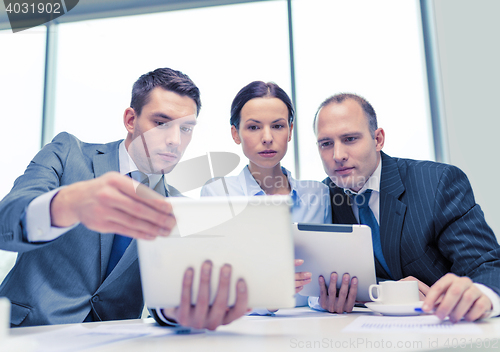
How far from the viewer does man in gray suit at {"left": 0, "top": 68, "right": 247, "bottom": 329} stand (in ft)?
2.06

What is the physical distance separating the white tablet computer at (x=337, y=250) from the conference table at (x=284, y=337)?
0.68ft

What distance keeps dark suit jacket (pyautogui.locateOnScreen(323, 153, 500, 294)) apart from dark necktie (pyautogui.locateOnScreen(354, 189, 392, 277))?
0.02m

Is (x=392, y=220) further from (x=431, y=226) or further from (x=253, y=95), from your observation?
(x=253, y=95)

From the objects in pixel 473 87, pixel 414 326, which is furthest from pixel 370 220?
pixel 473 87

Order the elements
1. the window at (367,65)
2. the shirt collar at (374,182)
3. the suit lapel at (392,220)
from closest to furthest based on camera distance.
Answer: the suit lapel at (392,220) → the shirt collar at (374,182) → the window at (367,65)

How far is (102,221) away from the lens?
2.06 feet

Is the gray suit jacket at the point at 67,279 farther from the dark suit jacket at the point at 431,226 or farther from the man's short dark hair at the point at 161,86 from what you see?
the dark suit jacket at the point at 431,226

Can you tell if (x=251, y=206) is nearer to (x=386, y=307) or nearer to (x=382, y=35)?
(x=386, y=307)

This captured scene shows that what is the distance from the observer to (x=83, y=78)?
355 cm

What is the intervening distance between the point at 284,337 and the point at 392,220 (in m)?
0.89

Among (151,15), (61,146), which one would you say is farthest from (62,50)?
(61,146)

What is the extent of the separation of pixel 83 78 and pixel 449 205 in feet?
11.4

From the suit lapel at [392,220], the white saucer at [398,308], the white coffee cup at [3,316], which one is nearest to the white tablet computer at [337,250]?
the white saucer at [398,308]

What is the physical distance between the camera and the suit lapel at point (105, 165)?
1.20 metres
